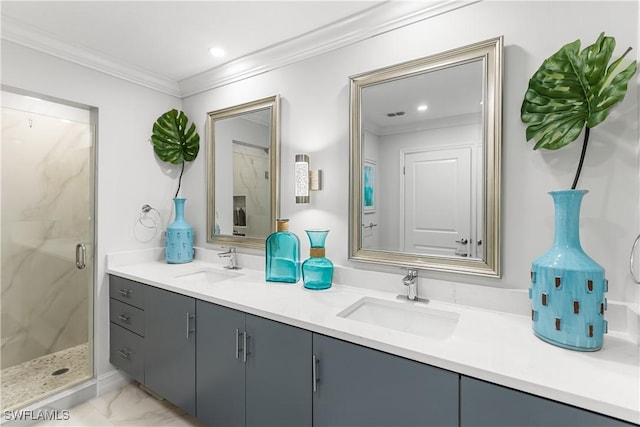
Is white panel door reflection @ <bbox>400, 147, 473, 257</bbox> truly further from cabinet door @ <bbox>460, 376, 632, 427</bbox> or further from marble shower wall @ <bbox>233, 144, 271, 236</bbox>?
marble shower wall @ <bbox>233, 144, 271, 236</bbox>

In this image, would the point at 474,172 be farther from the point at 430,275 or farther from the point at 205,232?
the point at 205,232

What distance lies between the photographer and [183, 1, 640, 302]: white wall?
1179mm

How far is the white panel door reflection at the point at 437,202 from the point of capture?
1.51m

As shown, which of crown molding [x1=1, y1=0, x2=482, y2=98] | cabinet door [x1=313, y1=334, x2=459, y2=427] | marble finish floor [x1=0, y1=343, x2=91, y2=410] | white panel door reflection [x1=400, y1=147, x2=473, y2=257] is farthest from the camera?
marble finish floor [x1=0, y1=343, x2=91, y2=410]

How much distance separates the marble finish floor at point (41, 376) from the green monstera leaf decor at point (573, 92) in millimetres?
3202

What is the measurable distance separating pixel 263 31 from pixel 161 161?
1.42 meters

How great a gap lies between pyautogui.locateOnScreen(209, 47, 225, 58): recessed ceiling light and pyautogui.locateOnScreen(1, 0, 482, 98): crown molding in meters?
0.12

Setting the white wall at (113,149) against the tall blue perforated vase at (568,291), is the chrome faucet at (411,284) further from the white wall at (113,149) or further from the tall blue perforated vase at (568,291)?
the white wall at (113,149)

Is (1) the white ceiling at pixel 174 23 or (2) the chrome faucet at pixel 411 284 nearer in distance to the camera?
(2) the chrome faucet at pixel 411 284

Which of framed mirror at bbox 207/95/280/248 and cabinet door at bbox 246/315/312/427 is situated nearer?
cabinet door at bbox 246/315/312/427

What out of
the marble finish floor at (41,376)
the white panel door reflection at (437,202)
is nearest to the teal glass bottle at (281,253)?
the white panel door reflection at (437,202)

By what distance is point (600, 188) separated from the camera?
1.21 m

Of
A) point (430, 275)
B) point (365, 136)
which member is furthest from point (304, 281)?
point (365, 136)

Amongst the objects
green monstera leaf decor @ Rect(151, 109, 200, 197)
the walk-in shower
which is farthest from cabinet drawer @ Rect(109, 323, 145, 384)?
green monstera leaf decor @ Rect(151, 109, 200, 197)
